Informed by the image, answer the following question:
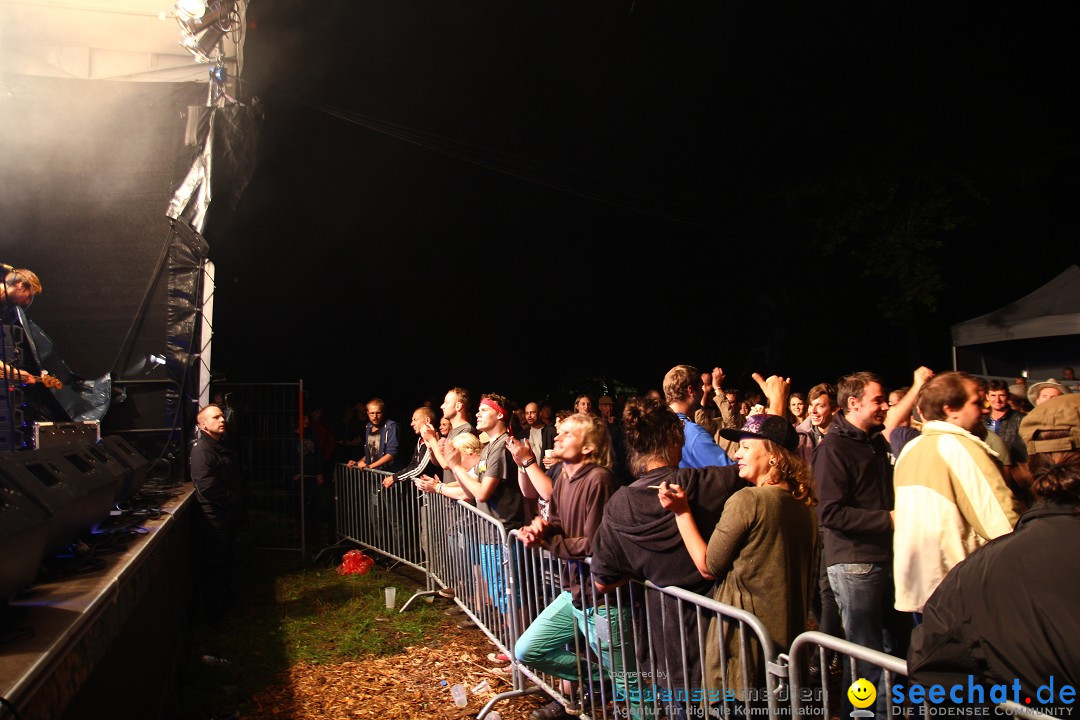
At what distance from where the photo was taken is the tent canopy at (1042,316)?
11.9m

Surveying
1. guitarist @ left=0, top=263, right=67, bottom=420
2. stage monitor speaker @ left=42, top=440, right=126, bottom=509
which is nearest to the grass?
stage monitor speaker @ left=42, top=440, right=126, bottom=509

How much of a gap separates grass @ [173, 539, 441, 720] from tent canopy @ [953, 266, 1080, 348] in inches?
430

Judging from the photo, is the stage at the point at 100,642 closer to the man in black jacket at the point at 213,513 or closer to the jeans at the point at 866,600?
the man in black jacket at the point at 213,513

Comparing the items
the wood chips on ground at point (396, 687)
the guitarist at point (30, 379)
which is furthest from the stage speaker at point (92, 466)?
the wood chips on ground at point (396, 687)

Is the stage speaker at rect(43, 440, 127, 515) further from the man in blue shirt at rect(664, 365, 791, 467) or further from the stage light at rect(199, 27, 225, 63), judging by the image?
the stage light at rect(199, 27, 225, 63)

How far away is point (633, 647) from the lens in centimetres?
362

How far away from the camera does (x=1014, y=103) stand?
19172mm

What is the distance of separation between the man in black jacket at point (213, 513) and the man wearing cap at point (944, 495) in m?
6.11

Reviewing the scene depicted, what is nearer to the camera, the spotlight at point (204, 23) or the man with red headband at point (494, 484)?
the man with red headband at point (494, 484)

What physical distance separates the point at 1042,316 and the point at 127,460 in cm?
1342

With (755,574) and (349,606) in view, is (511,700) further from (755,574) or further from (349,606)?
(349,606)

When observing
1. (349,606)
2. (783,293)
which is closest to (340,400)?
(349,606)

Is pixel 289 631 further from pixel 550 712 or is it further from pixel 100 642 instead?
pixel 100 642

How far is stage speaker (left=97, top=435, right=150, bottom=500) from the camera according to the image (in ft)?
18.0
